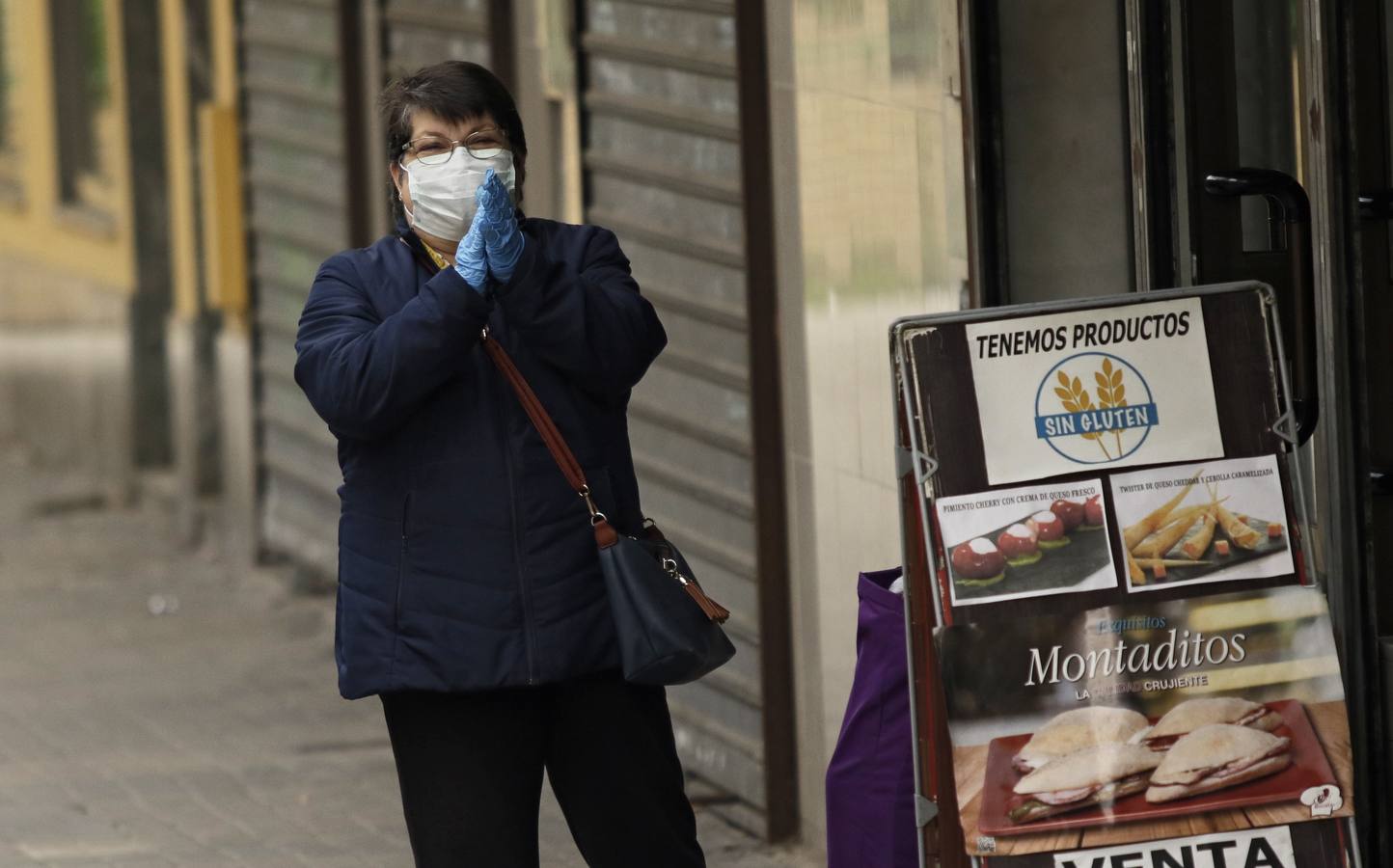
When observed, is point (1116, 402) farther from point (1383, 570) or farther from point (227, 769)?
point (227, 769)

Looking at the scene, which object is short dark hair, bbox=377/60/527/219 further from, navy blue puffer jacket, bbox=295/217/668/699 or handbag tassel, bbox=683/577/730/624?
handbag tassel, bbox=683/577/730/624

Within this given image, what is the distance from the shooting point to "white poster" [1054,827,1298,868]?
3.68 meters

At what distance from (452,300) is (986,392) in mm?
857

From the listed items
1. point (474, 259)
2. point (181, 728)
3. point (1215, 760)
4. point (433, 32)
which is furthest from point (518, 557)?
point (433, 32)

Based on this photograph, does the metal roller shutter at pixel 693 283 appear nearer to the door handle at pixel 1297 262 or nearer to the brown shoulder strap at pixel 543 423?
the door handle at pixel 1297 262

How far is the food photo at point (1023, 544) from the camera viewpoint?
12.2ft

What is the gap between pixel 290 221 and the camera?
1098cm

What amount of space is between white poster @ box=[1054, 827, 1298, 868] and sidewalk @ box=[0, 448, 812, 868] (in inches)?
93.7

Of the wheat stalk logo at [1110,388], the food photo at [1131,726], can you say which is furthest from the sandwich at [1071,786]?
the wheat stalk logo at [1110,388]

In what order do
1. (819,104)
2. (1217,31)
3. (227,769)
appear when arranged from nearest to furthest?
(1217,31), (819,104), (227,769)

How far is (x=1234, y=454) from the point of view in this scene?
12.3 feet

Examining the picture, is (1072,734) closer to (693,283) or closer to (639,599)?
(639,599)

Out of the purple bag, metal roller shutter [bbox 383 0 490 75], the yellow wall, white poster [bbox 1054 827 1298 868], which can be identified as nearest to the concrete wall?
the purple bag

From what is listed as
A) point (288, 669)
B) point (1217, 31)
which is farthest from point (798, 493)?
point (288, 669)
